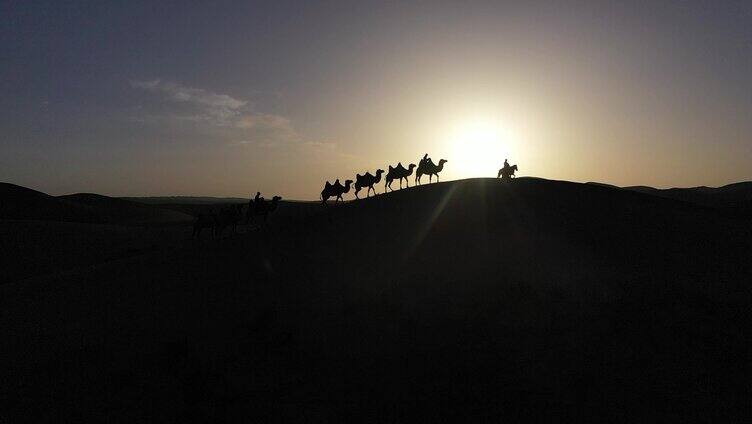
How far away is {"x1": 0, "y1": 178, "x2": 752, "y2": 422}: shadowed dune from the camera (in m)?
8.98

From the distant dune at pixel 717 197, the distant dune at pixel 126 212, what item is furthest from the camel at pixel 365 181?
the distant dune at pixel 126 212

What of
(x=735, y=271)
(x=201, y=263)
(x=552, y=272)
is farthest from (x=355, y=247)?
(x=735, y=271)

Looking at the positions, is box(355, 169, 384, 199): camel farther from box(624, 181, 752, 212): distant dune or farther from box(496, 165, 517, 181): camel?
box(624, 181, 752, 212): distant dune

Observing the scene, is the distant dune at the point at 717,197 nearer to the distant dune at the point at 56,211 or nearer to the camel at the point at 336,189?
the camel at the point at 336,189

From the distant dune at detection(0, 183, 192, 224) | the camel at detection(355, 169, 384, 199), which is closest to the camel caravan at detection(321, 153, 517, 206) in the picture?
the camel at detection(355, 169, 384, 199)

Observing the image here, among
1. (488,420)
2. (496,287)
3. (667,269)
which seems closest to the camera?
(488,420)

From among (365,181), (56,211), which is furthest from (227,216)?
(56,211)

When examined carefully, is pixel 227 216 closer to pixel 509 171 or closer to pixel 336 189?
pixel 336 189

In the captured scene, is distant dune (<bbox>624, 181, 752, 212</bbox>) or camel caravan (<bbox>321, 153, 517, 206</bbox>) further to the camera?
distant dune (<bbox>624, 181, 752, 212</bbox>)

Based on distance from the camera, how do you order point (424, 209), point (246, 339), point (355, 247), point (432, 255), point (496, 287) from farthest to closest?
1. point (424, 209)
2. point (355, 247)
3. point (432, 255)
4. point (496, 287)
5. point (246, 339)

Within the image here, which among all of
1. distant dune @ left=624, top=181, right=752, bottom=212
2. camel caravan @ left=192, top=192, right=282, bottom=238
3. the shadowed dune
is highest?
distant dune @ left=624, top=181, right=752, bottom=212

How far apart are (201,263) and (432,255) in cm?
856

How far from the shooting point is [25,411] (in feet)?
29.7

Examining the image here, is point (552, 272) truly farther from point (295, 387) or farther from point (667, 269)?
point (295, 387)
